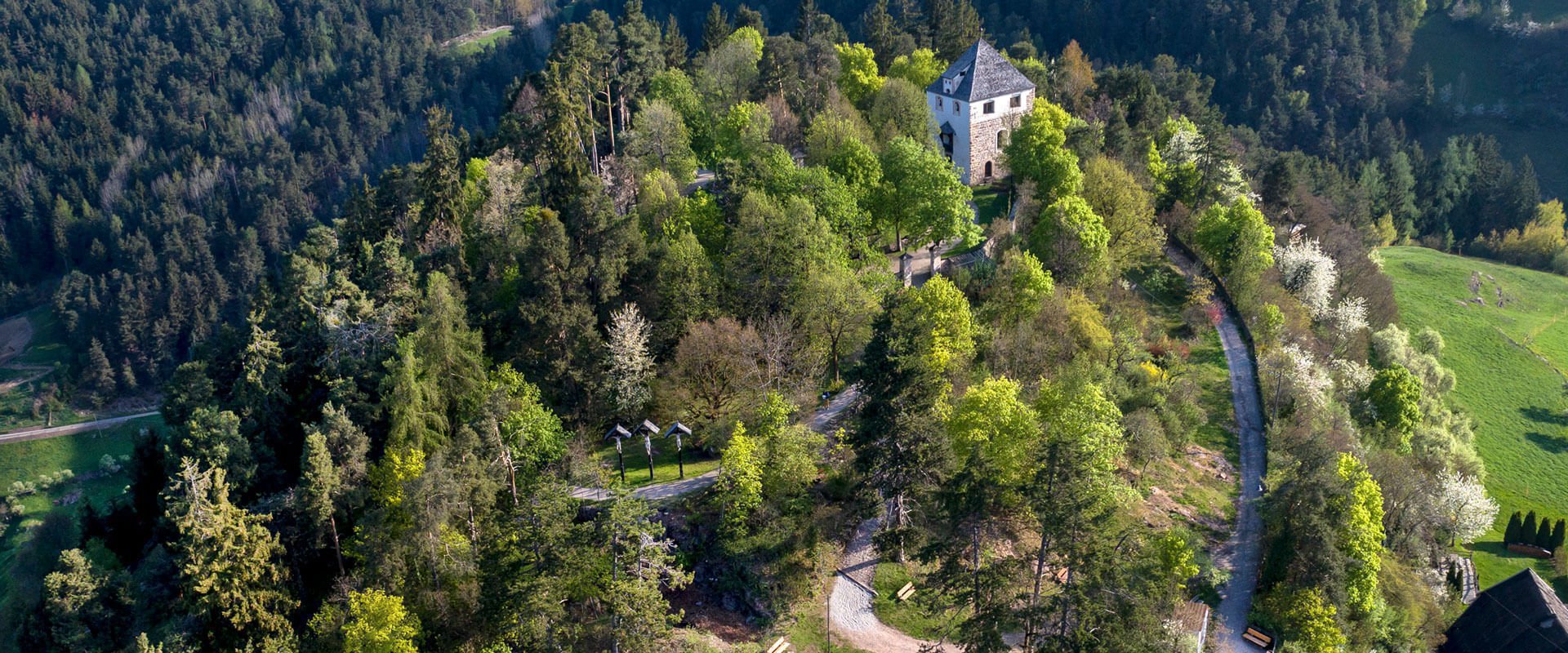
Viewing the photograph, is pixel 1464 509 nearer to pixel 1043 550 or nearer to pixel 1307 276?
pixel 1307 276

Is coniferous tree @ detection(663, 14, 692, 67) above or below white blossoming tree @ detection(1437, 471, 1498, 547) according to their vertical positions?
above

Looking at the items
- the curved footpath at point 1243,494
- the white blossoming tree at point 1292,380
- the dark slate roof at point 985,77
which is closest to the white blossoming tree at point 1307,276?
the curved footpath at point 1243,494

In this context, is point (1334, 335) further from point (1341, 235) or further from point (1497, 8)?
point (1497, 8)

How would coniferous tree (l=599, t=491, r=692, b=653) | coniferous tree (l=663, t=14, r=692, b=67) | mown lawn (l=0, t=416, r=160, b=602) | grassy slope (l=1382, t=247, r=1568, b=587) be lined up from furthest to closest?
mown lawn (l=0, t=416, r=160, b=602)
coniferous tree (l=663, t=14, r=692, b=67)
grassy slope (l=1382, t=247, r=1568, b=587)
coniferous tree (l=599, t=491, r=692, b=653)

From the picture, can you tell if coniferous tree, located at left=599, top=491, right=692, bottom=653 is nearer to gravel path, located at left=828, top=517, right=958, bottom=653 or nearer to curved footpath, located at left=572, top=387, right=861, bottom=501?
curved footpath, located at left=572, top=387, right=861, bottom=501

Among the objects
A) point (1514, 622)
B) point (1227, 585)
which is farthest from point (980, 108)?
point (1514, 622)

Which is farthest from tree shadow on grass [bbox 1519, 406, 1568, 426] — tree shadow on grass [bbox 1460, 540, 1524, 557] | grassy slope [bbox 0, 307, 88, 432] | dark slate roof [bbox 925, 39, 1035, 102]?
grassy slope [bbox 0, 307, 88, 432]

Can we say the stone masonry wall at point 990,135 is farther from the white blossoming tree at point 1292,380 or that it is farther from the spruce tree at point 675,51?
the spruce tree at point 675,51
